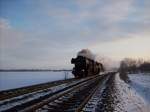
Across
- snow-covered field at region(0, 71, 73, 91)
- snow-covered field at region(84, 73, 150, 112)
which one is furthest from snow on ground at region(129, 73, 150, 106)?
snow-covered field at region(0, 71, 73, 91)

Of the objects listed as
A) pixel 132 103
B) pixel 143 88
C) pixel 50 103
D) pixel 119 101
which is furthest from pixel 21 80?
pixel 132 103

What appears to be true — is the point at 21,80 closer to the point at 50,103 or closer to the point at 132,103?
the point at 50,103

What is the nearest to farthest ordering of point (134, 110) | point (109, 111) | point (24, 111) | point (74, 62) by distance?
point (24, 111)
point (109, 111)
point (134, 110)
point (74, 62)

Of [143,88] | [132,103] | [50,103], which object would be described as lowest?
[132,103]

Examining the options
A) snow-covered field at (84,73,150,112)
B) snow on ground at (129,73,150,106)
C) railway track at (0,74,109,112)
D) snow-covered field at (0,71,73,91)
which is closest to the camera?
railway track at (0,74,109,112)

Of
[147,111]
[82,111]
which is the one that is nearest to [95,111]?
[82,111]

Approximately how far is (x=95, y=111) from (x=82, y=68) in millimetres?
38909

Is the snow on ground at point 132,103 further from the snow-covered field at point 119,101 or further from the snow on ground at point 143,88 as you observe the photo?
the snow on ground at point 143,88

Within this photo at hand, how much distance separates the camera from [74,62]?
165 ft

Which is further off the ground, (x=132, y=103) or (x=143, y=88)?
(x=143, y=88)

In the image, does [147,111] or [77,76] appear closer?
[147,111]

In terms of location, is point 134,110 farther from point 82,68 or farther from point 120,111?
point 82,68

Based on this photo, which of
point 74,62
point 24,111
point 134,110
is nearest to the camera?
point 24,111

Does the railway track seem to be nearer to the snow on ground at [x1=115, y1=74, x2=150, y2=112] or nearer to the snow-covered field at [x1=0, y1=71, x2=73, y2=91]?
the snow on ground at [x1=115, y1=74, x2=150, y2=112]
